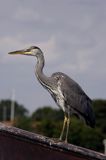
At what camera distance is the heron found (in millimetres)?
17578

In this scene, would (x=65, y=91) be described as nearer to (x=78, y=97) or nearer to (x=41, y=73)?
(x=78, y=97)

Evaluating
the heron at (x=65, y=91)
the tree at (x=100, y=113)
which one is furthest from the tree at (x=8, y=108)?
the heron at (x=65, y=91)

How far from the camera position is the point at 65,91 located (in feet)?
58.5

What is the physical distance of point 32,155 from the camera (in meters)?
11.5

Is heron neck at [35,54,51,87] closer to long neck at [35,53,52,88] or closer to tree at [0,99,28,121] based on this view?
long neck at [35,53,52,88]

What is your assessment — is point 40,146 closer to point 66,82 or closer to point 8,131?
point 8,131

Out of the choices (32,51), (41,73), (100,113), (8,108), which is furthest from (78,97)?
(8,108)

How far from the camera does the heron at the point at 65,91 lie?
1758 cm

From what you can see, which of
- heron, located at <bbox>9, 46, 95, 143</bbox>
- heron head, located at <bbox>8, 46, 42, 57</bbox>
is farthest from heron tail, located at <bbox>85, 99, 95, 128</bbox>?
heron head, located at <bbox>8, 46, 42, 57</bbox>

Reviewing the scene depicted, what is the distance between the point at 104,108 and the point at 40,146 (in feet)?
332

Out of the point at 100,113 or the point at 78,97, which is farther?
the point at 100,113

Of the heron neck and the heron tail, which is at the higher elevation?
the heron neck

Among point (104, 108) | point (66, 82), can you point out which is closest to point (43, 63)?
point (66, 82)

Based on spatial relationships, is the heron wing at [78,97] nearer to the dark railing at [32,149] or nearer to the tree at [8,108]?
the dark railing at [32,149]
